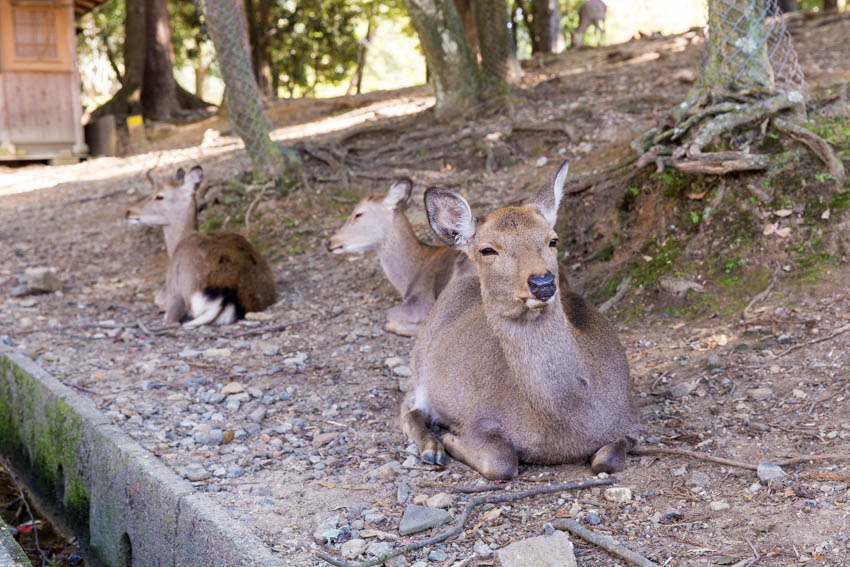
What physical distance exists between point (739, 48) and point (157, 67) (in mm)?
13235

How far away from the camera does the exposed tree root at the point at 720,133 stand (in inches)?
237

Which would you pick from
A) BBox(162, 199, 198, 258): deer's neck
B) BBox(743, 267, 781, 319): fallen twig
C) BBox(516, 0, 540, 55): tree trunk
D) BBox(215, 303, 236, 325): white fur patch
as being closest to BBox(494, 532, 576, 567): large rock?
BBox(743, 267, 781, 319): fallen twig

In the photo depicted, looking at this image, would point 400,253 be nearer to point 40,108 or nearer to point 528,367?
point 528,367

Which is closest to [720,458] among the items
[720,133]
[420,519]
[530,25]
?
[420,519]

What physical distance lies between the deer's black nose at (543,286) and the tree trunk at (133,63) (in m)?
15.1

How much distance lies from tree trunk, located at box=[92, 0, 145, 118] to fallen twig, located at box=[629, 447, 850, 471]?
15179 mm

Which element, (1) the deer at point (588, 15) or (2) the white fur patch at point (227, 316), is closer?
(2) the white fur patch at point (227, 316)

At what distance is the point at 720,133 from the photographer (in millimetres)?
6297

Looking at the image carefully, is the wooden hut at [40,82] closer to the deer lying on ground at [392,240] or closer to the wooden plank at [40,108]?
the wooden plank at [40,108]

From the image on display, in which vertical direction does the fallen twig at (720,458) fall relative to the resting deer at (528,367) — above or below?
below

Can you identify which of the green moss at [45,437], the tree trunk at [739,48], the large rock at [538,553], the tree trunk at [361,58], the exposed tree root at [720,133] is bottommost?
the green moss at [45,437]

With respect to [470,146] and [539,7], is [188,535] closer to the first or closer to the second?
[470,146]

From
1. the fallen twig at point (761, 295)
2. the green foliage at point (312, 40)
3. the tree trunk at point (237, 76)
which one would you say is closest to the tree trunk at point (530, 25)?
the green foliage at point (312, 40)

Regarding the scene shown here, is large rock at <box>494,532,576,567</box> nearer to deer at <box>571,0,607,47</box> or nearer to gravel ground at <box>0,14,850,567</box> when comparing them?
gravel ground at <box>0,14,850,567</box>
